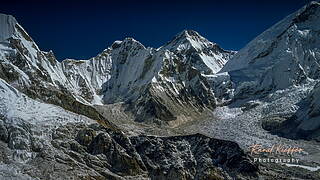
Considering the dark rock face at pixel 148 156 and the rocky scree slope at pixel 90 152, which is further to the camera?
the dark rock face at pixel 148 156

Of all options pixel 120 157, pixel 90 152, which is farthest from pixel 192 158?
pixel 90 152

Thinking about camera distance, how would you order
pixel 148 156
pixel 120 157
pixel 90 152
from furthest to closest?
1. pixel 148 156
2. pixel 90 152
3. pixel 120 157

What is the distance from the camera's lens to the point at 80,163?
170 m

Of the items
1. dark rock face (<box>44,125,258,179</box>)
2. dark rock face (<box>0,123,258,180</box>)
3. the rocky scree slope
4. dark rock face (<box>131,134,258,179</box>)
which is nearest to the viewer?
the rocky scree slope

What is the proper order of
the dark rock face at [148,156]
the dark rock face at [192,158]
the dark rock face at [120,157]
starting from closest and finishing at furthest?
the dark rock face at [120,157]
the dark rock face at [148,156]
the dark rock face at [192,158]

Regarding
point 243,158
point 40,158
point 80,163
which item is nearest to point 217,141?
point 243,158

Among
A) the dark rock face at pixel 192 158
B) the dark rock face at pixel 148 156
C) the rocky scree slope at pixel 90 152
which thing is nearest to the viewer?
the rocky scree slope at pixel 90 152

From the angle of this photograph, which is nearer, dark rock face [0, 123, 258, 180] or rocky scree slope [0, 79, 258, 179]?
rocky scree slope [0, 79, 258, 179]

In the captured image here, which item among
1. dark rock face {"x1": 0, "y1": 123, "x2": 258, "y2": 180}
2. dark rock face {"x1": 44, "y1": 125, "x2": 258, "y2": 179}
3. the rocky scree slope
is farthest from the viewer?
dark rock face {"x1": 44, "y1": 125, "x2": 258, "y2": 179}

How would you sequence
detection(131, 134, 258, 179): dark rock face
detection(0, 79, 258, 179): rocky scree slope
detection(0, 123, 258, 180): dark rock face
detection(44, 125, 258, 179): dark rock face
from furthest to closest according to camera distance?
detection(131, 134, 258, 179): dark rock face → detection(44, 125, 258, 179): dark rock face → detection(0, 123, 258, 180): dark rock face → detection(0, 79, 258, 179): rocky scree slope

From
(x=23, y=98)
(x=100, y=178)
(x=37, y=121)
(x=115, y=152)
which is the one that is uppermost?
(x=23, y=98)

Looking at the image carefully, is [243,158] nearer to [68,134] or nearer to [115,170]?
[115,170]

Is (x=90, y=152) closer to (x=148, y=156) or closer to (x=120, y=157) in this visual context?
(x=120, y=157)

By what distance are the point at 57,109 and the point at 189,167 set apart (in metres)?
53.4
